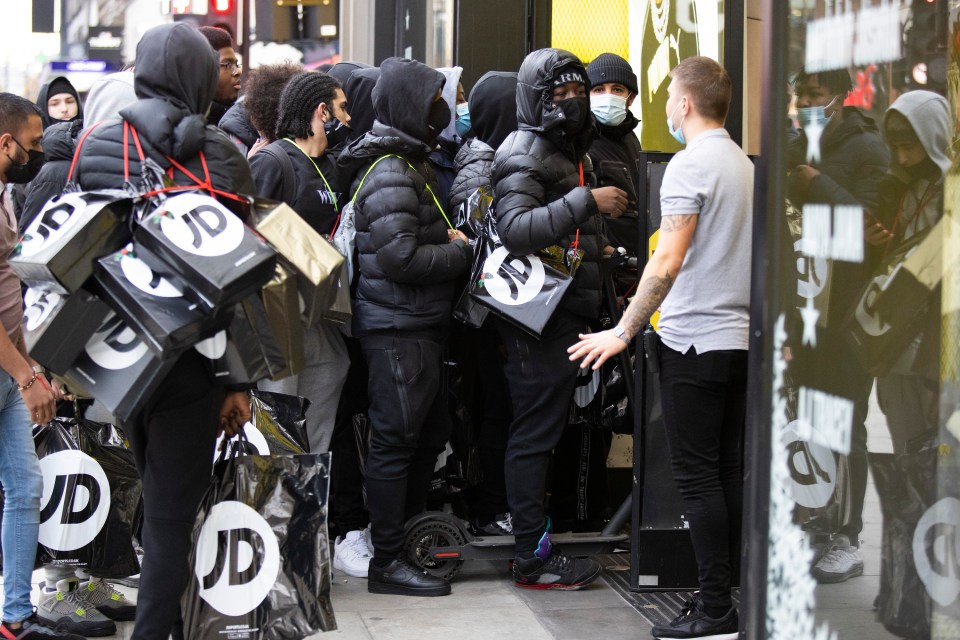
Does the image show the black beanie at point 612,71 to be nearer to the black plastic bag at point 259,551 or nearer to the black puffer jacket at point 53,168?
the black puffer jacket at point 53,168

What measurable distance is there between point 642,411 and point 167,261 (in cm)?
222

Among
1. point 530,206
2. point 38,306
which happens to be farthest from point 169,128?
point 530,206

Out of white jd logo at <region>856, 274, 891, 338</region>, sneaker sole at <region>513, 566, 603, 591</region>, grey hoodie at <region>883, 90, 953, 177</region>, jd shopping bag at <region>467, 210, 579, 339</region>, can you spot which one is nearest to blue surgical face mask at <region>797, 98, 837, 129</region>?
grey hoodie at <region>883, 90, 953, 177</region>

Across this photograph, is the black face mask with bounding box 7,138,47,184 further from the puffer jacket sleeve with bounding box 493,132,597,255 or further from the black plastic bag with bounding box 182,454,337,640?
the puffer jacket sleeve with bounding box 493,132,597,255

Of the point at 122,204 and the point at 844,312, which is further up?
the point at 122,204

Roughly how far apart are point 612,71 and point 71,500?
2.98 meters

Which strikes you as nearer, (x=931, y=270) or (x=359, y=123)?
(x=931, y=270)

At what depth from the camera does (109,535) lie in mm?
4445

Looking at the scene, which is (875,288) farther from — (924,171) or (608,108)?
(608,108)

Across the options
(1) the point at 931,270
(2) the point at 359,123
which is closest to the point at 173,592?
(1) the point at 931,270

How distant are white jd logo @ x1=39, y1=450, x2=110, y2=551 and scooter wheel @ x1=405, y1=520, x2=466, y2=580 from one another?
1261 mm

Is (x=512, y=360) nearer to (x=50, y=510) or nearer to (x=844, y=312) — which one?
(x=50, y=510)

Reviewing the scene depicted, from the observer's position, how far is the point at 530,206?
476cm

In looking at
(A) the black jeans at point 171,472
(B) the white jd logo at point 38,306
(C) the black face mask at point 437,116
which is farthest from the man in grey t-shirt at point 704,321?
(B) the white jd logo at point 38,306
